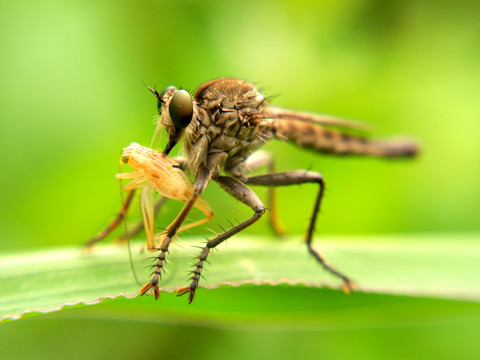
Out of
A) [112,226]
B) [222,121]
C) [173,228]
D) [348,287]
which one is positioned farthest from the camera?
[112,226]

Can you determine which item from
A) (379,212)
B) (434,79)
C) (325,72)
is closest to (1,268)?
(379,212)

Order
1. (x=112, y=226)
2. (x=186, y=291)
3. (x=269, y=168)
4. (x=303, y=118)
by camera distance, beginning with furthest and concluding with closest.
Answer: (x=269, y=168), (x=303, y=118), (x=112, y=226), (x=186, y=291)

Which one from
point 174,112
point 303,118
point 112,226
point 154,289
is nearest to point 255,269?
point 154,289

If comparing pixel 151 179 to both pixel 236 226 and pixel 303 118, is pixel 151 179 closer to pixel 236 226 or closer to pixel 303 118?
pixel 236 226

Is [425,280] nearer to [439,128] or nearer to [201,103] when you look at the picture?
[201,103]

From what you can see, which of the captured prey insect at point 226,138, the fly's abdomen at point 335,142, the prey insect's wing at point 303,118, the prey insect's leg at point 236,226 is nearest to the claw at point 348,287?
the captured prey insect at point 226,138

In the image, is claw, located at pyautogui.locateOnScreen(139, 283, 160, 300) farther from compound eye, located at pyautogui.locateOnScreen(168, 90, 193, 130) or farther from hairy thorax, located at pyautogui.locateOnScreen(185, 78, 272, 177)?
compound eye, located at pyautogui.locateOnScreen(168, 90, 193, 130)
